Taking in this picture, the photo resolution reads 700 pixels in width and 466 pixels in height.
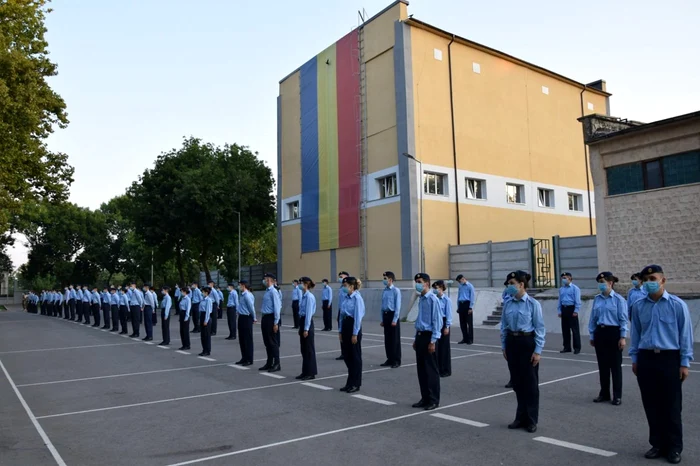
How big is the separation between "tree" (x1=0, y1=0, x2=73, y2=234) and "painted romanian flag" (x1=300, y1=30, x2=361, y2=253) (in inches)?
535

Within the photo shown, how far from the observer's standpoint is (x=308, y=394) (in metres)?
9.48

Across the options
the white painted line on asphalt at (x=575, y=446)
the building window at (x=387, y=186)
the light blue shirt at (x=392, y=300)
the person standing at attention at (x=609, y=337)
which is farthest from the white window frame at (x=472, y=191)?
the white painted line on asphalt at (x=575, y=446)

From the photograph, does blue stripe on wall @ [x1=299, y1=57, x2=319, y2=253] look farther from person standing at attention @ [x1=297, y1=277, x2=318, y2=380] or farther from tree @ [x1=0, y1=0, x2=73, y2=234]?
person standing at attention @ [x1=297, y1=277, x2=318, y2=380]

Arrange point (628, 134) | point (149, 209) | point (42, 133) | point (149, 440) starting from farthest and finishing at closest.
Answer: point (149, 209), point (42, 133), point (628, 134), point (149, 440)

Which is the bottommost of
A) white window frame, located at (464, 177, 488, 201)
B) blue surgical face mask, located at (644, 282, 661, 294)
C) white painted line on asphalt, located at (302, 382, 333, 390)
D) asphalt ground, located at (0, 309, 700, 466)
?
asphalt ground, located at (0, 309, 700, 466)

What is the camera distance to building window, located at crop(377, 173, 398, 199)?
2926 cm

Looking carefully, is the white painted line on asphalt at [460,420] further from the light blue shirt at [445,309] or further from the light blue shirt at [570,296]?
the light blue shirt at [570,296]

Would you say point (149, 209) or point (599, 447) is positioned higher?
point (149, 209)

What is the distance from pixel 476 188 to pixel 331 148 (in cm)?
846

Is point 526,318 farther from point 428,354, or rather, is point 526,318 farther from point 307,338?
point 307,338

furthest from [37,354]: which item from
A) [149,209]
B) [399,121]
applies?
[149,209]

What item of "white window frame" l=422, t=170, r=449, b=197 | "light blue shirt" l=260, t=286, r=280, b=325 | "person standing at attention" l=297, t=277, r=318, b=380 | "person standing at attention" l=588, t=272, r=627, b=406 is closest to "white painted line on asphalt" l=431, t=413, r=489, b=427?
"person standing at attention" l=588, t=272, r=627, b=406

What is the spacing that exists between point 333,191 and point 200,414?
25108 millimetres

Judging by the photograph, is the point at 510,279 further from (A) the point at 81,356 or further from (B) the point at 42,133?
(B) the point at 42,133
